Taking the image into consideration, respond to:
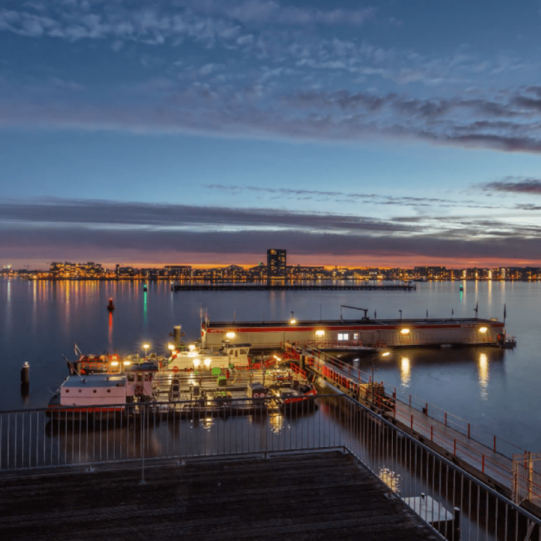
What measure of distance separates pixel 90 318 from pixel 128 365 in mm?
60818

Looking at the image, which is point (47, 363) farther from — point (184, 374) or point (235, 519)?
point (235, 519)

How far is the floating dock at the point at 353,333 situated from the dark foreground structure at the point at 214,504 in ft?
119

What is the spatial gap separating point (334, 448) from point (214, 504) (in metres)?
3.12

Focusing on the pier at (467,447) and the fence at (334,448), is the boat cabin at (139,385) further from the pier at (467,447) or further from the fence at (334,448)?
the pier at (467,447)

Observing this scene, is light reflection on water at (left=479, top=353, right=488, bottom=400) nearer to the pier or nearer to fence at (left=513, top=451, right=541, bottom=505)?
the pier

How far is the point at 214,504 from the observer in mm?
7020

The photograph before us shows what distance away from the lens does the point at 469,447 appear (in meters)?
17.4

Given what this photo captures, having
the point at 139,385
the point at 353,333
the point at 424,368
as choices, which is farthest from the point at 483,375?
the point at 139,385

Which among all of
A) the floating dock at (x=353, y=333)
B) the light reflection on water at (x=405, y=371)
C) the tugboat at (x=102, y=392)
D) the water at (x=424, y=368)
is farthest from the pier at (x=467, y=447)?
the floating dock at (x=353, y=333)

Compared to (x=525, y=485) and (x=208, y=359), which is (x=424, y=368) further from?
(x=525, y=485)

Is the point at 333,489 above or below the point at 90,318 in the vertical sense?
above

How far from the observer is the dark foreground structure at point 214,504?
6270 millimetres

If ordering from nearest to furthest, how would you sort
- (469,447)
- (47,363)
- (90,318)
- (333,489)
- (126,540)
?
(126,540) < (333,489) < (469,447) < (47,363) < (90,318)

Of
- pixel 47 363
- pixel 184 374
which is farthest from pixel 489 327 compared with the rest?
pixel 47 363
